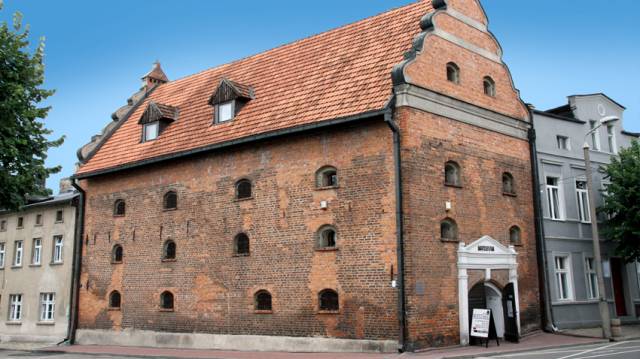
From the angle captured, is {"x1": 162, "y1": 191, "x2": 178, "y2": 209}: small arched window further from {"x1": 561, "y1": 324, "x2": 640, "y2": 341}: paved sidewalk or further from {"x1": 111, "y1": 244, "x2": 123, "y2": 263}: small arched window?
{"x1": 561, "y1": 324, "x2": 640, "y2": 341}: paved sidewalk

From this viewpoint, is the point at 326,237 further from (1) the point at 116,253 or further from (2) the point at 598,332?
(2) the point at 598,332

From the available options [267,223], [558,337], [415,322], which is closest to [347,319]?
[415,322]

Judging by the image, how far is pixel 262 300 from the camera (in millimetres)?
22359

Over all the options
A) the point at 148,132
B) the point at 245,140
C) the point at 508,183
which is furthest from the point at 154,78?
the point at 508,183

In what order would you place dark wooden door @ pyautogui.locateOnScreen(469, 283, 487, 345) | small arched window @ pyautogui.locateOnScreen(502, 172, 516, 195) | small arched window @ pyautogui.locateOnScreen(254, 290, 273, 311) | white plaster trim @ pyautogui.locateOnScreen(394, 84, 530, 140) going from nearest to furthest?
white plaster trim @ pyautogui.locateOnScreen(394, 84, 530, 140)
dark wooden door @ pyautogui.locateOnScreen(469, 283, 487, 345)
small arched window @ pyautogui.locateOnScreen(254, 290, 273, 311)
small arched window @ pyautogui.locateOnScreen(502, 172, 516, 195)

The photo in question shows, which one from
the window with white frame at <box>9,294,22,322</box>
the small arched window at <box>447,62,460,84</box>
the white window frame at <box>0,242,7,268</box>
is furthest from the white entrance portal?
the white window frame at <box>0,242,7,268</box>

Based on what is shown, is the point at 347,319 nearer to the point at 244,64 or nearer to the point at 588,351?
the point at 588,351

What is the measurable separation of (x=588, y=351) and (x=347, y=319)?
7014mm

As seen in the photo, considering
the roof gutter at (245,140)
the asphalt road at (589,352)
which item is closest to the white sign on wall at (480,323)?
the asphalt road at (589,352)

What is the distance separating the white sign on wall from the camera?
19547 mm

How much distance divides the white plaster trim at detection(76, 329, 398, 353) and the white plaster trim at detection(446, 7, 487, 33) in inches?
461

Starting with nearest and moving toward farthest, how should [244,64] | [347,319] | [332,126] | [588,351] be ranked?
1. [588,351]
2. [347,319]
3. [332,126]
4. [244,64]

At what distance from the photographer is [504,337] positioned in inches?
868

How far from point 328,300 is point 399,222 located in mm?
3598
